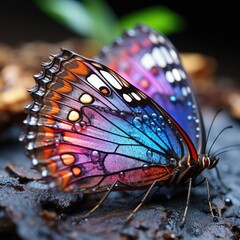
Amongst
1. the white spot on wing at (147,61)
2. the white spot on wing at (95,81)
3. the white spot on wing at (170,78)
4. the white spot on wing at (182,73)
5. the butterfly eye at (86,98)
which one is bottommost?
the butterfly eye at (86,98)

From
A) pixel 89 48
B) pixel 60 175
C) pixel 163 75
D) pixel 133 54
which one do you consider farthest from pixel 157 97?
pixel 89 48

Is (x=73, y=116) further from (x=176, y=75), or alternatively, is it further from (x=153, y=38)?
(x=153, y=38)

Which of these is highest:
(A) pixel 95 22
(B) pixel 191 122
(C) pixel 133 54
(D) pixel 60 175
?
(A) pixel 95 22

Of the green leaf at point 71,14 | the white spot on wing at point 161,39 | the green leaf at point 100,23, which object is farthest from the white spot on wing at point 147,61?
the green leaf at point 71,14

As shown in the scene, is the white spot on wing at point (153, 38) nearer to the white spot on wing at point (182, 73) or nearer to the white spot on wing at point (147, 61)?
the white spot on wing at point (147, 61)

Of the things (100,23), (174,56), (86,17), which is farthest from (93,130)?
(86,17)

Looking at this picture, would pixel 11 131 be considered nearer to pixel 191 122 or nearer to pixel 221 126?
pixel 191 122

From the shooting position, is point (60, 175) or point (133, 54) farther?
point (133, 54)
